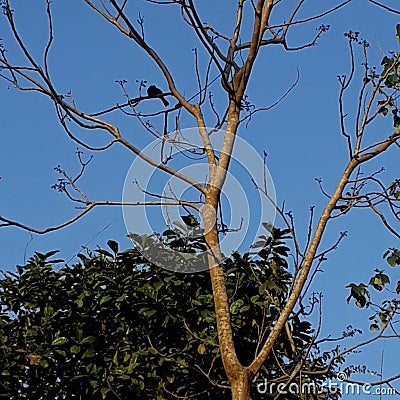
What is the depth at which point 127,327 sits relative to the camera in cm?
436

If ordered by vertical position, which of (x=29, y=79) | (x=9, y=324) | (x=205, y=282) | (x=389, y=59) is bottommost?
(x=9, y=324)

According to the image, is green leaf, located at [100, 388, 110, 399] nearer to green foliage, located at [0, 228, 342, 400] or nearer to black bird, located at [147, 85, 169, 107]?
green foliage, located at [0, 228, 342, 400]

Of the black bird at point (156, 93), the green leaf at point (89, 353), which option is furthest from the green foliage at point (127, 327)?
the black bird at point (156, 93)

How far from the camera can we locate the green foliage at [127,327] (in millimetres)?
4199

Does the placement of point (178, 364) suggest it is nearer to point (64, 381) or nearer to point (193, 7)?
point (64, 381)

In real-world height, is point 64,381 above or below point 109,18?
below

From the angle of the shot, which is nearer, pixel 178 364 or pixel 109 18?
pixel 109 18

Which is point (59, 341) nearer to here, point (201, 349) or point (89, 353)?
point (89, 353)

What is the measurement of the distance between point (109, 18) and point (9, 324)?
5.56ft

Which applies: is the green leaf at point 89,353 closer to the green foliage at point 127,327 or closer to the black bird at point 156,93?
the green foliage at point 127,327

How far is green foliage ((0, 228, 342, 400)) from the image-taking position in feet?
13.8

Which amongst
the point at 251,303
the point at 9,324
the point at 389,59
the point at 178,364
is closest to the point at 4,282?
the point at 9,324

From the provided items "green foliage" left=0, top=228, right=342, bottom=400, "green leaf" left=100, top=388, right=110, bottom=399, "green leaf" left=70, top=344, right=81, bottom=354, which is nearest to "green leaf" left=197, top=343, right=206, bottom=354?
"green foliage" left=0, top=228, right=342, bottom=400

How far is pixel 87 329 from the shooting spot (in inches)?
172
